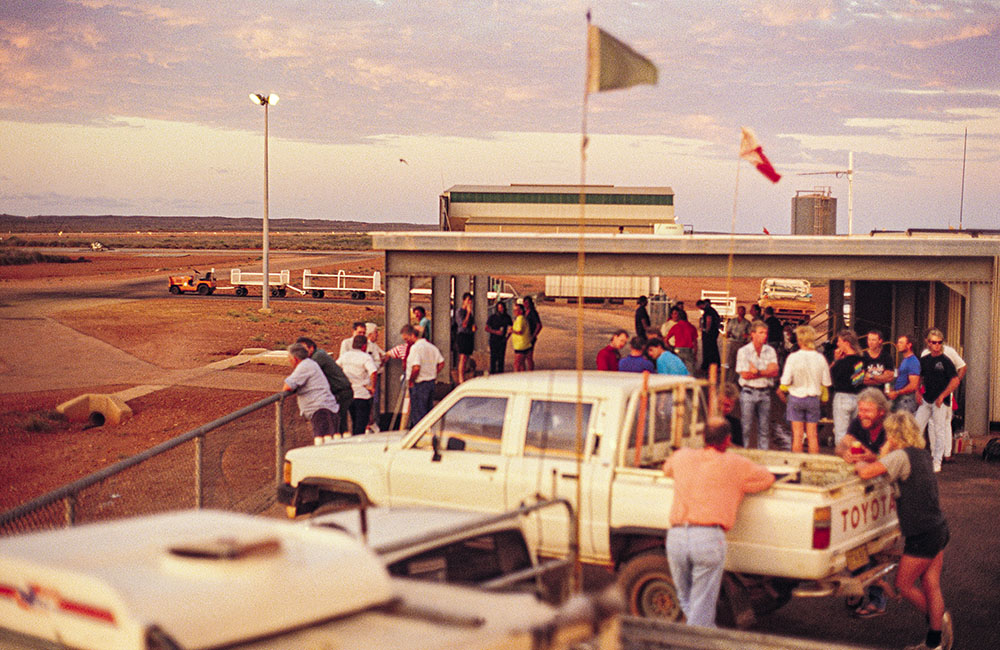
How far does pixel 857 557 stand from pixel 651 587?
1463mm

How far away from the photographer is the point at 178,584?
2.89m

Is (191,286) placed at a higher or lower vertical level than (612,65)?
lower

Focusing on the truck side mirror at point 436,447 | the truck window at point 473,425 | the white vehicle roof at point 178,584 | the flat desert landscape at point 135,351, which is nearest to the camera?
the white vehicle roof at point 178,584

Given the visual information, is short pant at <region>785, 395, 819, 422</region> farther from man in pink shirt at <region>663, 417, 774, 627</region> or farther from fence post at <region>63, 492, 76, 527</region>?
fence post at <region>63, 492, 76, 527</region>

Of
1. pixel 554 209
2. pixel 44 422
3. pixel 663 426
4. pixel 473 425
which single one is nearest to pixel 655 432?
pixel 663 426

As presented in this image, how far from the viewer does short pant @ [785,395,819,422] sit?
41.9ft

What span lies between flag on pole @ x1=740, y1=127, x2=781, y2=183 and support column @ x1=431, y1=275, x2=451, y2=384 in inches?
457

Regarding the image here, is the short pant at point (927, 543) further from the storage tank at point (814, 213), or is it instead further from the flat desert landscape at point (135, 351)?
the storage tank at point (814, 213)

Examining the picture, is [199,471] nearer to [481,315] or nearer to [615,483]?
[615,483]

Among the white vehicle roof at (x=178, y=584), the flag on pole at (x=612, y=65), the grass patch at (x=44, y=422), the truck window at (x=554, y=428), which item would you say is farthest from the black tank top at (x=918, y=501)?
the grass patch at (x=44, y=422)

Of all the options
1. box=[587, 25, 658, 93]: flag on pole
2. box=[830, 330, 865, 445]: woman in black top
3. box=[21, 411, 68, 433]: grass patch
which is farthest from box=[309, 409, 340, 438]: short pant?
box=[21, 411, 68, 433]: grass patch

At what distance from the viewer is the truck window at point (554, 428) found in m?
7.63

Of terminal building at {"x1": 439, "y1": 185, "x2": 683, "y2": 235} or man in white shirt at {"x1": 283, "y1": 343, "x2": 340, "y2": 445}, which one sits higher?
terminal building at {"x1": 439, "y1": 185, "x2": 683, "y2": 235}

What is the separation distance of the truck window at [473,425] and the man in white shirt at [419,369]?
17.5ft
